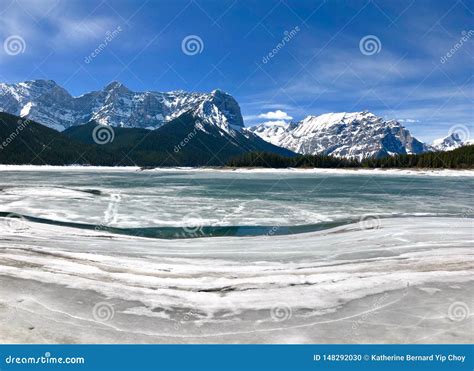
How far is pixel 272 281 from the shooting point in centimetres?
961

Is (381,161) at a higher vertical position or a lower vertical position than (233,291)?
higher

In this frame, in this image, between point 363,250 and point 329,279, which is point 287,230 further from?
point 329,279

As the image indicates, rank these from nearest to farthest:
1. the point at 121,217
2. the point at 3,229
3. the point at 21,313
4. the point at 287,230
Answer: the point at 21,313 < the point at 3,229 < the point at 287,230 < the point at 121,217

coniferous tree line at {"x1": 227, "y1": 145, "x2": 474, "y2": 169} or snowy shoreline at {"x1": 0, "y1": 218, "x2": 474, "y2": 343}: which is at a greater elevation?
coniferous tree line at {"x1": 227, "y1": 145, "x2": 474, "y2": 169}

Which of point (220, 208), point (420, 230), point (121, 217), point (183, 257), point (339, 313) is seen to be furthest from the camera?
point (220, 208)

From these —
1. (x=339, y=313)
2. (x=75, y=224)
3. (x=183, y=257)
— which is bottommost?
(x=339, y=313)

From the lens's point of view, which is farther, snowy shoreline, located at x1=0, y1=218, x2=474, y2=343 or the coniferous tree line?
the coniferous tree line

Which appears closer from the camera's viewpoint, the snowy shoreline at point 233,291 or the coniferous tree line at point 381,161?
the snowy shoreline at point 233,291

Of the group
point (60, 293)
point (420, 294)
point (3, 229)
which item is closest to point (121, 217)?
point (3, 229)

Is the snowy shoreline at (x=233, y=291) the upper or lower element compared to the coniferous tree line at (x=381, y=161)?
lower

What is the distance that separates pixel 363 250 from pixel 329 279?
429 centimetres

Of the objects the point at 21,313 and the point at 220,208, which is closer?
the point at 21,313

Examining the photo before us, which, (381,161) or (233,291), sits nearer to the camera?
(233,291)

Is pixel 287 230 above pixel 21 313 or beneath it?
above
